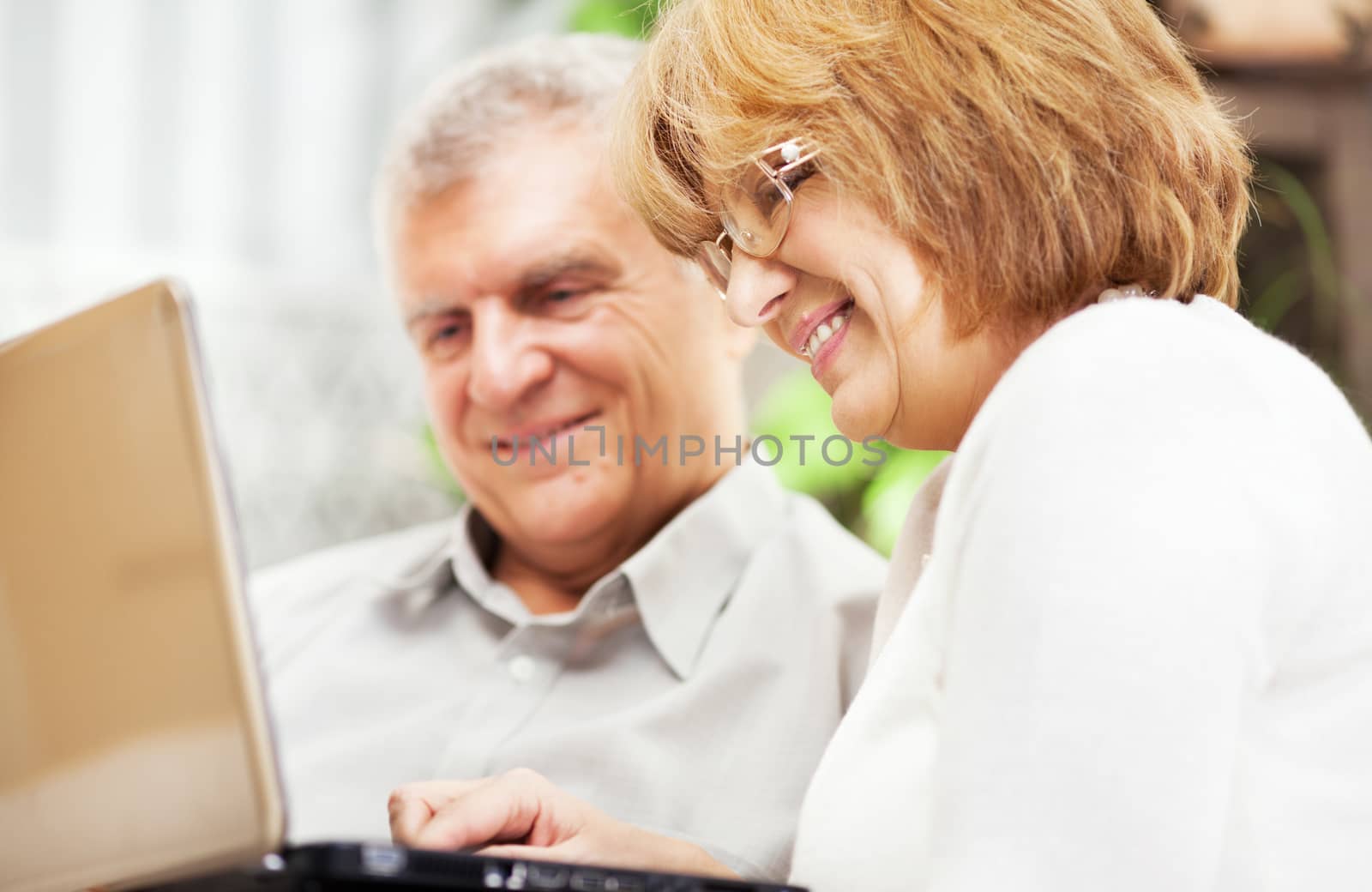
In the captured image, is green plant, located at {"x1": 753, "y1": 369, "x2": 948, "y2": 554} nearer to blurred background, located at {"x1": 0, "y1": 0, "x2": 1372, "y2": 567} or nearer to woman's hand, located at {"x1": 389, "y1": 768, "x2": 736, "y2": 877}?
blurred background, located at {"x1": 0, "y1": 0, "x2": 1372, "y2": 567}

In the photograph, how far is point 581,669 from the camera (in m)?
1.35

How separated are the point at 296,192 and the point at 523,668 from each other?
156cm

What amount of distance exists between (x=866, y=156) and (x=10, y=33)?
2181 millimetres

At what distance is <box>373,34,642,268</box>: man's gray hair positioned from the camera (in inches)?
56.9

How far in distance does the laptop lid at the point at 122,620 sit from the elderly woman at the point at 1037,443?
0.27 metres

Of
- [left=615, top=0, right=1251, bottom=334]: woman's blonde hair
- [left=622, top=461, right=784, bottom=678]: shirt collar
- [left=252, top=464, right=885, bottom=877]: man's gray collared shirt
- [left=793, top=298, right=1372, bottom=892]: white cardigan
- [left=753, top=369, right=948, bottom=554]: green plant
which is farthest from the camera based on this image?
[left=753, top=369, right=948, bottom=554]: green plant

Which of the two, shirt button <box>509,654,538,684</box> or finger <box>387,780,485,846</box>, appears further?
shirt button <box>509,654,538,684</box>

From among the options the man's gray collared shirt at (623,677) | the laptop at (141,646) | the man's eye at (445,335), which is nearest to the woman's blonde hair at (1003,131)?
the laptop at (141,646)

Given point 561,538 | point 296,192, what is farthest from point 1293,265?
point 296,192

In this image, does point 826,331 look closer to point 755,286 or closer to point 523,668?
point 755,286

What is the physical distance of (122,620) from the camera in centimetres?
72

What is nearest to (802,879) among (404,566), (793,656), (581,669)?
(793,656)

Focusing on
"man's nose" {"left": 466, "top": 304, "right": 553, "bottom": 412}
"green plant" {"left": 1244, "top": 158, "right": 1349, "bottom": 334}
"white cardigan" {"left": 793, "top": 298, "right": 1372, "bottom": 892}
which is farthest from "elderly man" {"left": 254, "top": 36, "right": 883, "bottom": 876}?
"green plant" {"left": 1244, "top": 158, "right": 1349, "bottom": 334}

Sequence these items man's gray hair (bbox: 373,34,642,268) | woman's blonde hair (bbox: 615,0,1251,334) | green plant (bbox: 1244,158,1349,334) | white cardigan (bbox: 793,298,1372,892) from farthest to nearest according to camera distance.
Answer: green plant (bbox: 1244,158,1349,334), man's gray hair (bbox: 373,34,642,268), woman's blonde hair (bbox: 615,0,1251,334), white cardigan (bbox: 793,298,1372,892)
